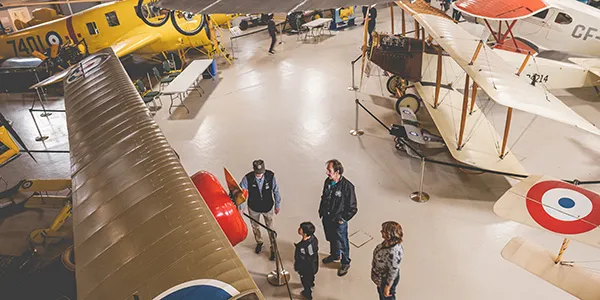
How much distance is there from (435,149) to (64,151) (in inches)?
266

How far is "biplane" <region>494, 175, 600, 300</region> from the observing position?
103 inches

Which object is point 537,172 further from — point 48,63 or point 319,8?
point 48,63

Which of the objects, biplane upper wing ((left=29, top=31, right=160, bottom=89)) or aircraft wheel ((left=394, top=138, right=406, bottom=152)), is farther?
biplane upper wing ((left=29, top=31, right=160, bottom=89))

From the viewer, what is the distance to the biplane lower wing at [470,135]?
521cm

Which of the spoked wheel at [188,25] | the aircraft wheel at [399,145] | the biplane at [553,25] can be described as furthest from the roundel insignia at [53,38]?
the biplane at [553,25]

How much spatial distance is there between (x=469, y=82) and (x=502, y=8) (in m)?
1.49

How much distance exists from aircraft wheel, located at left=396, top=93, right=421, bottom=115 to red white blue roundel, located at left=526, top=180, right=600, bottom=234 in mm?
4579

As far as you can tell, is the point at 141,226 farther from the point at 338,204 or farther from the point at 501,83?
the point at 501,83

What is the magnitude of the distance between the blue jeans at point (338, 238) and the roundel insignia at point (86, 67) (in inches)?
163

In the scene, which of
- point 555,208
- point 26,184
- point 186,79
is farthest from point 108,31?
point 555,208

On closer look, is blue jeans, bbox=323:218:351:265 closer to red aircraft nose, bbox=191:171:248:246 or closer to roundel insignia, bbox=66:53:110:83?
red aircraft nose, bbox=191:171:248:246

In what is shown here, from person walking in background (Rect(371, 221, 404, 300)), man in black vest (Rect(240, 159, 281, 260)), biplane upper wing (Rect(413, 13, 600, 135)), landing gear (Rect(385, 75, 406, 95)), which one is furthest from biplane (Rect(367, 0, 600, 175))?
man in black vest (Rect(240, 159, 281, 260))

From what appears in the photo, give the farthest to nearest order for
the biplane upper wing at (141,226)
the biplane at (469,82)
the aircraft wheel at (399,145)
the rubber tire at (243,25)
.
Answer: the rubber tire at (243,25) → the aircraft wheel at (399,145) → the biplane at (469,82) → the biplane upper wing at (141,226)

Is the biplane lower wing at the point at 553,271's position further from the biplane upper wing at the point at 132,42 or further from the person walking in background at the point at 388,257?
the biplane upper wing at the point at 132,42
